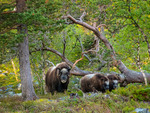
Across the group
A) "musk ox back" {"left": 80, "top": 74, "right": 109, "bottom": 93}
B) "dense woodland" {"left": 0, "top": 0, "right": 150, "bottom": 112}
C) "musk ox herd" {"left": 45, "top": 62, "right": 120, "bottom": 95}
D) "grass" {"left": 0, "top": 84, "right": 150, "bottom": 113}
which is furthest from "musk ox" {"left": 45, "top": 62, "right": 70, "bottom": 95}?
"grass" {"left": 0, "top": 84, "right": 150, "bottom": 113}

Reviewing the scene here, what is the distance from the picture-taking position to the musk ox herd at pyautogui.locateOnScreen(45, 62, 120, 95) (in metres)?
13.3

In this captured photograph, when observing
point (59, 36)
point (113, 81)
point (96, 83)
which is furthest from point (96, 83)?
point (59, 36)

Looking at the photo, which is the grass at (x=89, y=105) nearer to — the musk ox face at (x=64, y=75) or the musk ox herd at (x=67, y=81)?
the musk ox herd at (x=67, y=81)

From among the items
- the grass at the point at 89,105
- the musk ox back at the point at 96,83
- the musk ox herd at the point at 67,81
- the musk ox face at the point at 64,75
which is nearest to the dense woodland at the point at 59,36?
the grass at the point at 89,105

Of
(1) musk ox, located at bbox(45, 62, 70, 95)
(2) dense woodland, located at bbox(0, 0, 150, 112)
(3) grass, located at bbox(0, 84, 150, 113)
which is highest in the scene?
(2) dense woodland, located at bbox(0, 0, 150, 112)

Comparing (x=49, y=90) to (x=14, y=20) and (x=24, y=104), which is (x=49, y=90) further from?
(x=14, y=20)

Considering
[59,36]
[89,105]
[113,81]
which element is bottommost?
[89,105]

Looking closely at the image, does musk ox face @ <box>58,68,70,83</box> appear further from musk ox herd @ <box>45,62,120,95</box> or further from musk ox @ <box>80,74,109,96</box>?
musk ox @ <box>80,74,109,96</box>

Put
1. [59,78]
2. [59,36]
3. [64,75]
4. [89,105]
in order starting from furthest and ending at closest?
[59,36] < [59,78] < [64,75] < [89,105]

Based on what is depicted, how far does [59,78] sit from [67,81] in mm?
637

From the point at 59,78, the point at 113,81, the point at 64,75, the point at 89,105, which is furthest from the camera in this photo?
the point at 113,81

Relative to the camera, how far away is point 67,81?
45.2ft

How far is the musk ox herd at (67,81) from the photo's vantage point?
43.7ft

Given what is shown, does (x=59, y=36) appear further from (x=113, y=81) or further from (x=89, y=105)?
(x=89, y=105)
